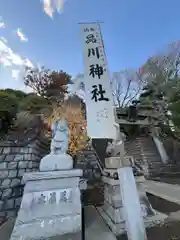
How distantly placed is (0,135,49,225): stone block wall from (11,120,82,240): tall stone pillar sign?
193cm

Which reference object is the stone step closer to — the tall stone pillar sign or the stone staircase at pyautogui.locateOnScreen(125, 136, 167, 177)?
the tall stone pillar sign

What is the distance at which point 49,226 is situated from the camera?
2.04 m

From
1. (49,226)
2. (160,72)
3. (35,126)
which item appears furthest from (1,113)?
(160,72)

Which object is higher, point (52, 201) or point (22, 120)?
point (22, 120)

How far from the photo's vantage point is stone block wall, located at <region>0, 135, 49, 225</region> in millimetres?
3821

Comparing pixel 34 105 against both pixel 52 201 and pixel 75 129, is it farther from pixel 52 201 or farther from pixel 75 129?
pixel 52 201

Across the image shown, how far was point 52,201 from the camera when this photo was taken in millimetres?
2260

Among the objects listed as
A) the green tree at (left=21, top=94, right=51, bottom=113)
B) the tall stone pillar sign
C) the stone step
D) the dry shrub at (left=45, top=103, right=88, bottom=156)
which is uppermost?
the green tree at (left=21, top=94, right=51, bottom=113)

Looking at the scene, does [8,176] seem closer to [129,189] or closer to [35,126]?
[35,126]

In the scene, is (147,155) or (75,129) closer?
(75,129)

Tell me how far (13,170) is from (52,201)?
276 centimetres

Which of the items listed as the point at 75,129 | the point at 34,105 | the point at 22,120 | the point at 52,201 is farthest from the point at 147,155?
the point at 52,201

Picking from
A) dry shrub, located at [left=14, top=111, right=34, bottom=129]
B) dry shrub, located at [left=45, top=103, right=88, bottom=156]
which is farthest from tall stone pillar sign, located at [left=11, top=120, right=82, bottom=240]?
dry shrub, located at [left=14, top=111, right=34, bottom=129]

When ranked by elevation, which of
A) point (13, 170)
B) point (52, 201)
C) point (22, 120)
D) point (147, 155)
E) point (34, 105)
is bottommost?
point (52, 201)
